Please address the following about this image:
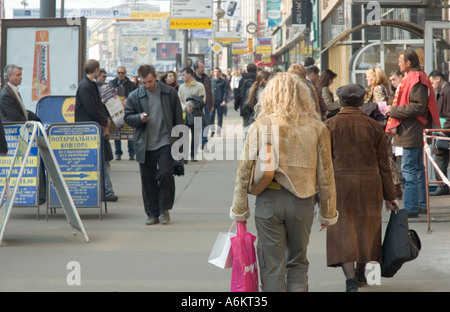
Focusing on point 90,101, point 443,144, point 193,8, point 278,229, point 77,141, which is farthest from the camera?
point 193,8

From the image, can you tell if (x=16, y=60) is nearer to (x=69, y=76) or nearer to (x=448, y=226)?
(x=69, y=76)

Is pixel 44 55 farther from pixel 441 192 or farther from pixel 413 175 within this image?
pixel 413 175

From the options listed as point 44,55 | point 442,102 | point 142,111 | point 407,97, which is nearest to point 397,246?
point 407,97

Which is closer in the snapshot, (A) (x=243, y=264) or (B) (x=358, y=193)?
(A) (x=243, y=264)

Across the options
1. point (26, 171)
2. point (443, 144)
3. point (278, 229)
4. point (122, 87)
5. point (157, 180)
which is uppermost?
point (122, 87)

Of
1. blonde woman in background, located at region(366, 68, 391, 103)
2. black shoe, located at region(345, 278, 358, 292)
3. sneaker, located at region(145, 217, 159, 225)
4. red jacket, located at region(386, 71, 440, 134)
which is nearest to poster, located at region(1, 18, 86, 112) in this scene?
sneaker, located at region(145, 217, 159, 225)

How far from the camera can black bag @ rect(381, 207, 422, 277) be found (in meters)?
6.35

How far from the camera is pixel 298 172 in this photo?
17.9ft

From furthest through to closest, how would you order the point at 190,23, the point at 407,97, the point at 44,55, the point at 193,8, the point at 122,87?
the point at 190,23 → the point at 193,8 → the point at 122,87 → the point at 44,55 → the point at 407,97

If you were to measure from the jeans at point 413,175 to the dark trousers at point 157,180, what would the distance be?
2.67 meters

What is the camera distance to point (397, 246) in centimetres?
638

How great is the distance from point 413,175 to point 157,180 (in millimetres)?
2920

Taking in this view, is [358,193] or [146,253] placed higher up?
[358,193]

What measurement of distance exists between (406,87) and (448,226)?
5.31ft
